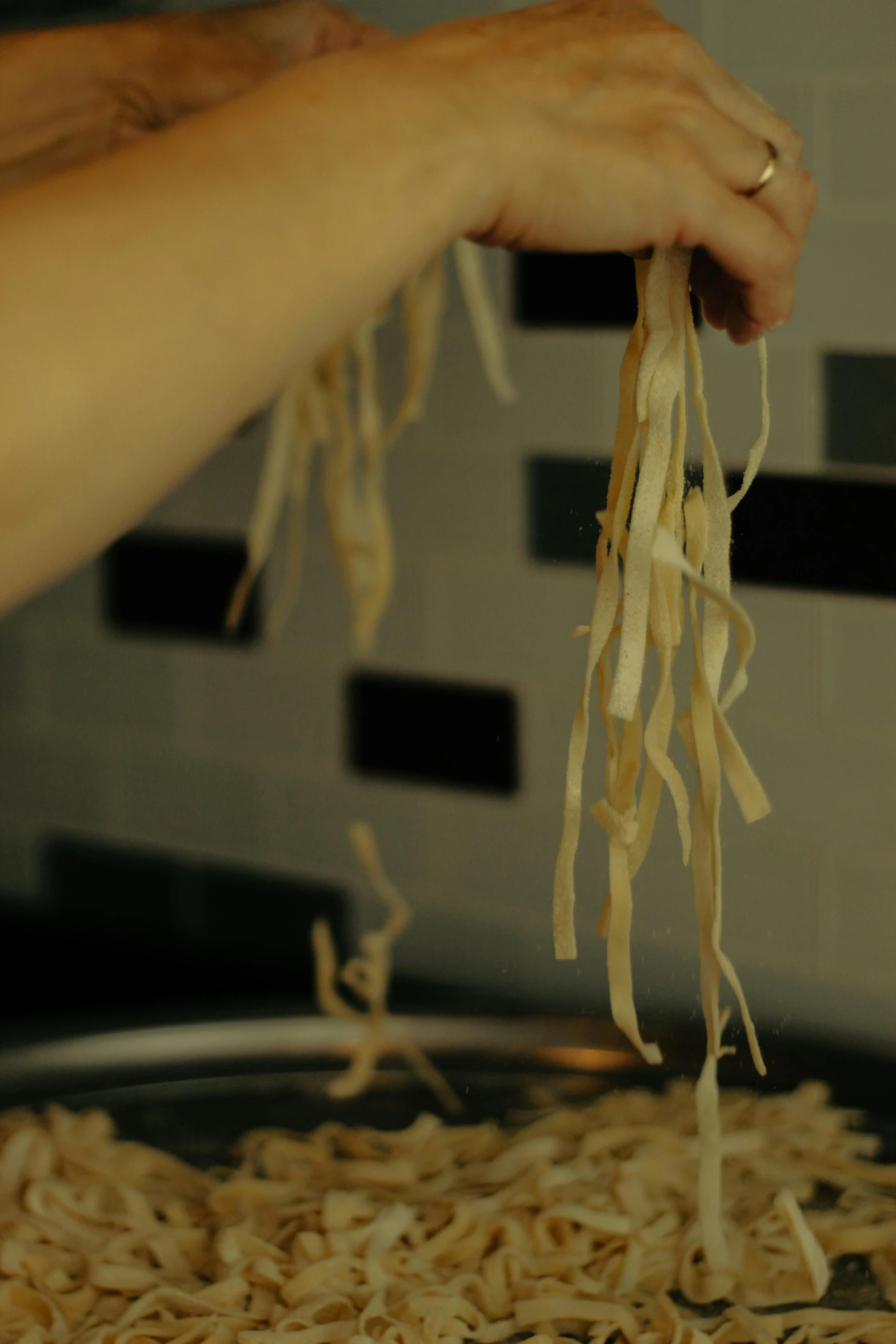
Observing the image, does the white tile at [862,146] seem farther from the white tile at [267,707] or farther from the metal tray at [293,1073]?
the white tile at [267,707]

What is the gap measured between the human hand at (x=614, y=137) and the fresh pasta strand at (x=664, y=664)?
44mm

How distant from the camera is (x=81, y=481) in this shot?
365mm

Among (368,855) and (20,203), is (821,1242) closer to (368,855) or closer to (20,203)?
(20,203)

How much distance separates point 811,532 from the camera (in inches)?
23.8

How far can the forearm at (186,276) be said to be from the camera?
353 mm

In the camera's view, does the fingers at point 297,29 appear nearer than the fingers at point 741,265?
No

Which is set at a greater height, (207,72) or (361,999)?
(207,72)

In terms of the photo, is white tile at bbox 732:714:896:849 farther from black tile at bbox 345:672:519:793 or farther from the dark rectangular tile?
the dark rectangular tile

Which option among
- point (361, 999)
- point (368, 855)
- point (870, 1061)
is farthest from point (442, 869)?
point (870, 1061)

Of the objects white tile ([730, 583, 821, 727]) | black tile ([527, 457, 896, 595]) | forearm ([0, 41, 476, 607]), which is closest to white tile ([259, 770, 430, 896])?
white tile ([730, 583, 821, 727])

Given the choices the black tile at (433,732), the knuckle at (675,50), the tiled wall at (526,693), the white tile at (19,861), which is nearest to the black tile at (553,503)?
the tiled wall at (526,693)

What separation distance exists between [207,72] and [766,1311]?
579mm

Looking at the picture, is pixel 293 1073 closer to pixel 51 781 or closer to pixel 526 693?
pixel 526 693

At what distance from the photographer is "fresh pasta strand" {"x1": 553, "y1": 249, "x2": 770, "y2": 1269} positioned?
1.70ft
